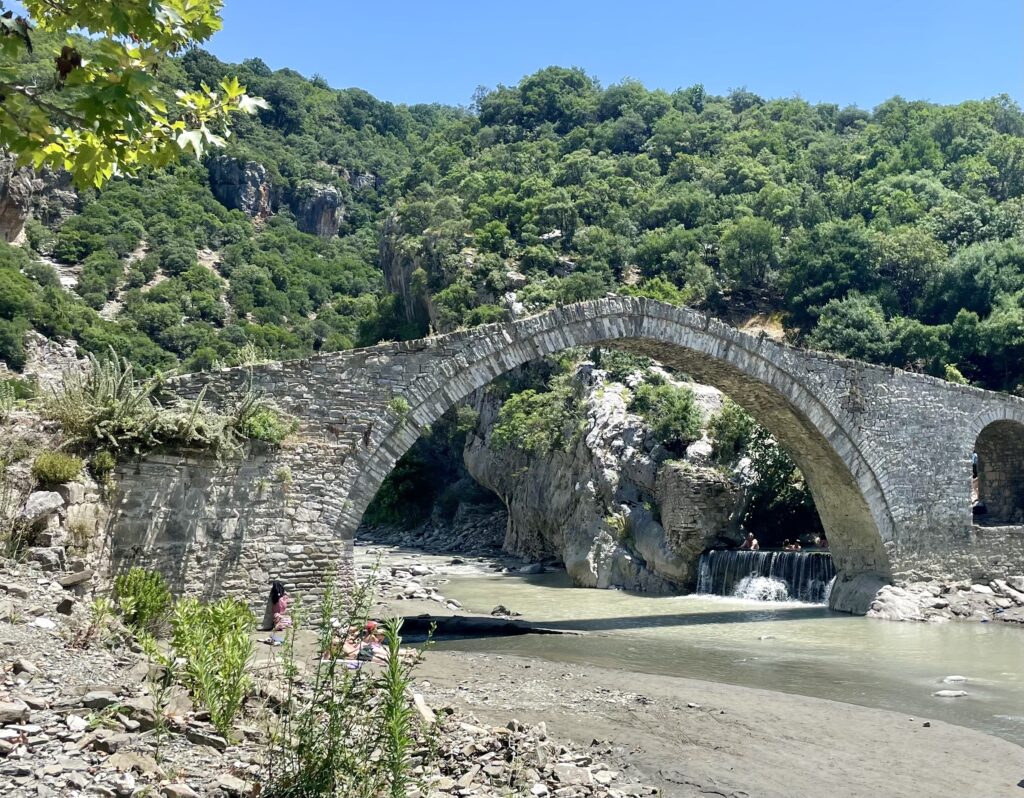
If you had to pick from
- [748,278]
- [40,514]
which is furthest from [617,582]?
[748,278]

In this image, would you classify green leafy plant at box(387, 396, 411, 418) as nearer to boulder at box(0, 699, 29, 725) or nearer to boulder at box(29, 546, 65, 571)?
boulder at box(29, 546, 65, 571)

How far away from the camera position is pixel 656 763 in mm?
5789

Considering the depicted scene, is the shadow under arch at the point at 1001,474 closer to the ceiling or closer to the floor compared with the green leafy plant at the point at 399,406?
closer to the ceiling

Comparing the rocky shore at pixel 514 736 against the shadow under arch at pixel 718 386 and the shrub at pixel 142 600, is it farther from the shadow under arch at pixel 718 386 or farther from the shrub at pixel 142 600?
the shadow under arch at pixel 718 386

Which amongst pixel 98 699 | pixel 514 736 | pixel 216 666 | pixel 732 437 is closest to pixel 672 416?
pixel 732 437

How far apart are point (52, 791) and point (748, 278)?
35.3 meters

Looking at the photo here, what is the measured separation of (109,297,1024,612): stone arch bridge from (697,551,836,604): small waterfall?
58cm

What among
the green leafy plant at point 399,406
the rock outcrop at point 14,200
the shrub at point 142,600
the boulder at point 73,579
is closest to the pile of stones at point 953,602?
the green leafy plant at point 399,406

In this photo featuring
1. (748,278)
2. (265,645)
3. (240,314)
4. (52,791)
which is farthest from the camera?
(240,314)

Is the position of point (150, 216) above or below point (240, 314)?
above

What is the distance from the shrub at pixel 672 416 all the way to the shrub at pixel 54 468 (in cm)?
1348

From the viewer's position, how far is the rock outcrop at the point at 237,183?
59969 millimetres

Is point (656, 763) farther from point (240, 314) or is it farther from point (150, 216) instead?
point (150, 216)

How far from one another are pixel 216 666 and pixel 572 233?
38.2 metres
